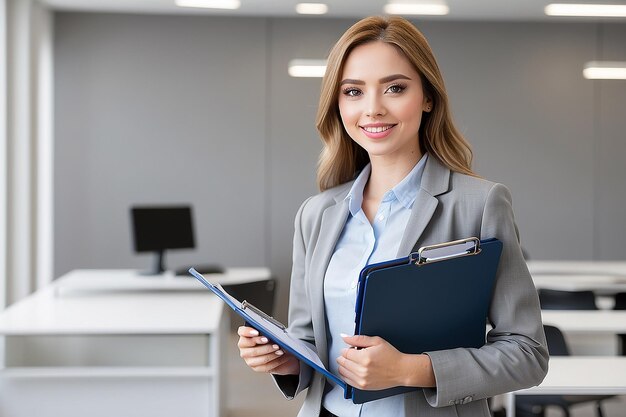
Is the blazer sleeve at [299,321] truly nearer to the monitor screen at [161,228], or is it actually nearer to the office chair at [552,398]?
the office chair at [552,398]

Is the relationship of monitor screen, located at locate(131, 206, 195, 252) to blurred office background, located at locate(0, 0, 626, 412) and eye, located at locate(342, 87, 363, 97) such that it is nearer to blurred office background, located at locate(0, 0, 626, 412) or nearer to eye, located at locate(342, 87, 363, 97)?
blurred office background, located at locate(0, 0, 626, 412)

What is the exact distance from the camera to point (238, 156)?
314 inches

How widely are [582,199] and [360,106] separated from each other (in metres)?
7.22

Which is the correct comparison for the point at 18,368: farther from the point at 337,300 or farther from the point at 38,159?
the point at 38,159

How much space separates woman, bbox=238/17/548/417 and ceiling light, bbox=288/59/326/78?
6.43 meters

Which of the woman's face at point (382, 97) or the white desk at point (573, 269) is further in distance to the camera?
the white desk at point (573, 269)

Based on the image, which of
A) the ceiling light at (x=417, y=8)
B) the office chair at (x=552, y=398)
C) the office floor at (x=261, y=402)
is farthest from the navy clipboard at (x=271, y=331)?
the ceiling light at (x=417, y=8)

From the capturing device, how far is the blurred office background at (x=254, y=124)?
7.86 meters

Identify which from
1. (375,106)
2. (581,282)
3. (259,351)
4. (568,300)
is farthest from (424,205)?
(581,282)

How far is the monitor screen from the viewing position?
579 cm

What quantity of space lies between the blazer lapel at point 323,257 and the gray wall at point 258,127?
6.32 metres

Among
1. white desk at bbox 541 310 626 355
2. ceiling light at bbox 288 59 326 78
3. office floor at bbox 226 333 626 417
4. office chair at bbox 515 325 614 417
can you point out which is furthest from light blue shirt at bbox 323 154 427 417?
ceiling light at bbox 288 59 326 78

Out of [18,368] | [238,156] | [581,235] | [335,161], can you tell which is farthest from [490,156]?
[335,161]

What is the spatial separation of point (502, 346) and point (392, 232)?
30 centimetres
